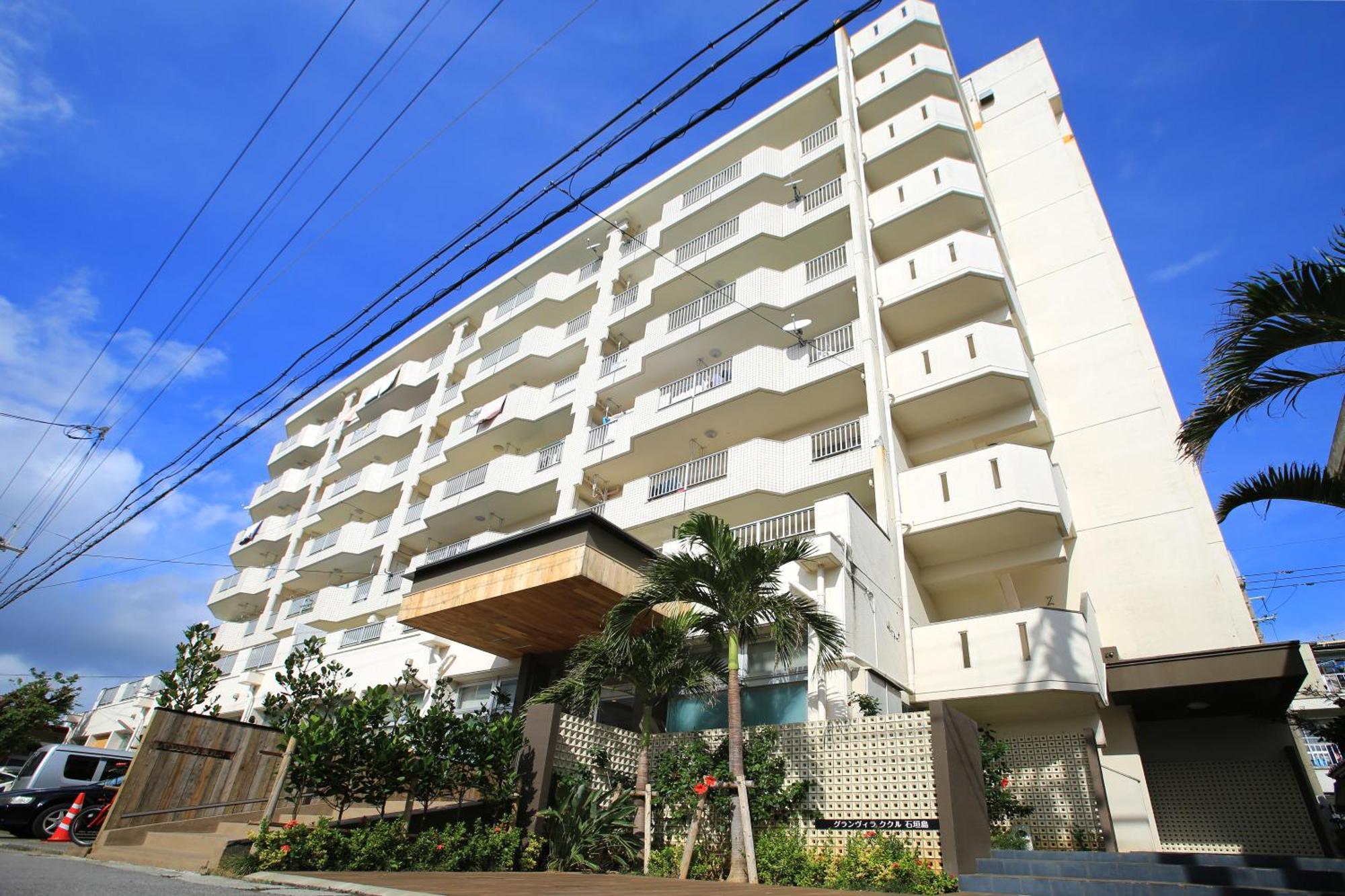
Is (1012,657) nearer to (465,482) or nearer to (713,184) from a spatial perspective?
(465,482)

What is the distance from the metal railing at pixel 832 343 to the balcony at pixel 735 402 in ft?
0.07

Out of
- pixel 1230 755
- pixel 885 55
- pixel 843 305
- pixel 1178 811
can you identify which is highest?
pixel 885 55

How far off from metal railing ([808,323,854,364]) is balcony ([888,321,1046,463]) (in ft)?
4.22

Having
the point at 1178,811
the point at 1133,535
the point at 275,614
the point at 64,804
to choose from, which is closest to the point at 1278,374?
the point at 1133,535

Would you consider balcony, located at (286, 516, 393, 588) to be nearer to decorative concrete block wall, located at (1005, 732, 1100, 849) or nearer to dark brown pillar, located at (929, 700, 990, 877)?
decorative concrete block wall, located at (1005, 732, 1100, 849)

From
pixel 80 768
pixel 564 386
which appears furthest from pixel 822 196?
pixel 80 768

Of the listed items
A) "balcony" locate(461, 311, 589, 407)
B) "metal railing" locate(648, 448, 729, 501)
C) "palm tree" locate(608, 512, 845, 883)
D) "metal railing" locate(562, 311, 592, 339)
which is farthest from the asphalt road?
"metal railing" locate(562, 311, 592, 339)

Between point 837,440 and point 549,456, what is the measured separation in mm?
10245

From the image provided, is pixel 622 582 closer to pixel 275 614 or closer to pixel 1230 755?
pixel 1230 755

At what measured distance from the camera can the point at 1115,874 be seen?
8461mm

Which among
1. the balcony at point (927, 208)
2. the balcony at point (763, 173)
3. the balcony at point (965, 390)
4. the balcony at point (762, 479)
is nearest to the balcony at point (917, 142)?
the balcony at point (927, 208)

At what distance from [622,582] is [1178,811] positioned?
40.8 feet

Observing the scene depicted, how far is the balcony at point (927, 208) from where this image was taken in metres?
20.1

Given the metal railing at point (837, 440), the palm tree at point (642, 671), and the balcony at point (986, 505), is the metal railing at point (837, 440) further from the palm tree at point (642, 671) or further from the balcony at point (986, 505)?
the palm tree at point (642, 671)
